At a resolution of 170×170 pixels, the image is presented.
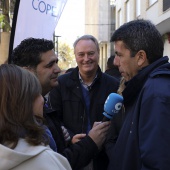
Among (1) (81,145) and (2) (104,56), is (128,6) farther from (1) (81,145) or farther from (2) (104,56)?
(1) (81,145)

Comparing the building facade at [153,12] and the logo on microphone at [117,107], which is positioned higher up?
the building facade at [153,12]

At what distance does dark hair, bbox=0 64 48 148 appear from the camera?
1.66m

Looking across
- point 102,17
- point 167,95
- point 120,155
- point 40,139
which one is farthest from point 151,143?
point 102,17

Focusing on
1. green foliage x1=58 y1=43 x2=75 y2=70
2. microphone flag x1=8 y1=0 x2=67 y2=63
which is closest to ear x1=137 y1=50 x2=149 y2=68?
microphone flag x1=8 y1=0 x2=67 y2=63

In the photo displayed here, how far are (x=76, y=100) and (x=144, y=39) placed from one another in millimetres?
1439

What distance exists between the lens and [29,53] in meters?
2.58

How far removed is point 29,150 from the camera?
5.36 feet

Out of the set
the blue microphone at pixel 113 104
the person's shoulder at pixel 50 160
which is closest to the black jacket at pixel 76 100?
the blue microphone at pixel 113 104

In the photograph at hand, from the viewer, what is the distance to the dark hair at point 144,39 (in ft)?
7.73

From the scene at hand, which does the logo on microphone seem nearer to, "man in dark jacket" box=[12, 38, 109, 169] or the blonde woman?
"man in dark jacket" box=[12, 38, 109, 169]

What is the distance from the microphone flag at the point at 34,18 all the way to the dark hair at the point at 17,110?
1787mm

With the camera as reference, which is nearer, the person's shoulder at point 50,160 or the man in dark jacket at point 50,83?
the person's shoulder at point 50,160

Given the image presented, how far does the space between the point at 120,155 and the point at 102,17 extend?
3781 cm

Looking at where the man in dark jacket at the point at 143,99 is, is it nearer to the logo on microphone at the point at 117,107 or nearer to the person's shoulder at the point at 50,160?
the logo on microphone at the point at 117,107
